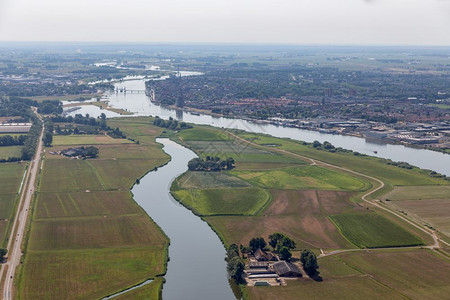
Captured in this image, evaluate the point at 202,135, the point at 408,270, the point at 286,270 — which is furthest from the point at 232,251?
the point at 202,135

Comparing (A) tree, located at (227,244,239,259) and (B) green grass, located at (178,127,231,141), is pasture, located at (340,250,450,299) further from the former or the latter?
(B) green grass, located at (178,127,231,141)

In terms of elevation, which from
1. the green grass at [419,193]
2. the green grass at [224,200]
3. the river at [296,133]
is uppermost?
the green grass at [419,193]

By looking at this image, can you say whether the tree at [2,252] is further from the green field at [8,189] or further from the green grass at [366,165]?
the green grass at [366,165]

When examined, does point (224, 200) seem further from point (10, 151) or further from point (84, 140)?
point (84, 140)

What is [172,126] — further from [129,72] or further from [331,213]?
[129,72]

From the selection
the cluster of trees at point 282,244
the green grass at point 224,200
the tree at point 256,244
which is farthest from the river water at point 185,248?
the cluster of trees at point 282,244

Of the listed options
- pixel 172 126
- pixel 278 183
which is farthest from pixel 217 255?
pixel 172 126
